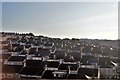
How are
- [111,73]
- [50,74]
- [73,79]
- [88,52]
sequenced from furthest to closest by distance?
1. [88,52]
2. [111,73]
3. [50,74]
4. [73,79]

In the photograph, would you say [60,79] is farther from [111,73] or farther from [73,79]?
[111,73]

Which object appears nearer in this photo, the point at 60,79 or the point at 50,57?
the point at 60,79

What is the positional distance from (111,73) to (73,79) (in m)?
8.00

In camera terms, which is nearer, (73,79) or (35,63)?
(73,79)

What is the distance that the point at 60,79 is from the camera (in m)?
23.2

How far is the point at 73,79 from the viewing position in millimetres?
23000

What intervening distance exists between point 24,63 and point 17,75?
553 centimetres

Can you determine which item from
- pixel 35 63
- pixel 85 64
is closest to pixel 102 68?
pixel 85 64

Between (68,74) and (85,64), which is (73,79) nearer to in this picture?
(68,74)

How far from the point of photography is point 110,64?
33719 mm

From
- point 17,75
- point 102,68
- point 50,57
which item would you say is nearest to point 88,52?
point 50,57

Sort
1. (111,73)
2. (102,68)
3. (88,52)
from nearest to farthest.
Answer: (111,73) < (102,68) < (88,52)

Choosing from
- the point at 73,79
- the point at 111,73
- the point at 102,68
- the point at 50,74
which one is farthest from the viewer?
the point at 102,68

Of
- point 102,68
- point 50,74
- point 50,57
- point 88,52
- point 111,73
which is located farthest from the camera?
point 88,52
